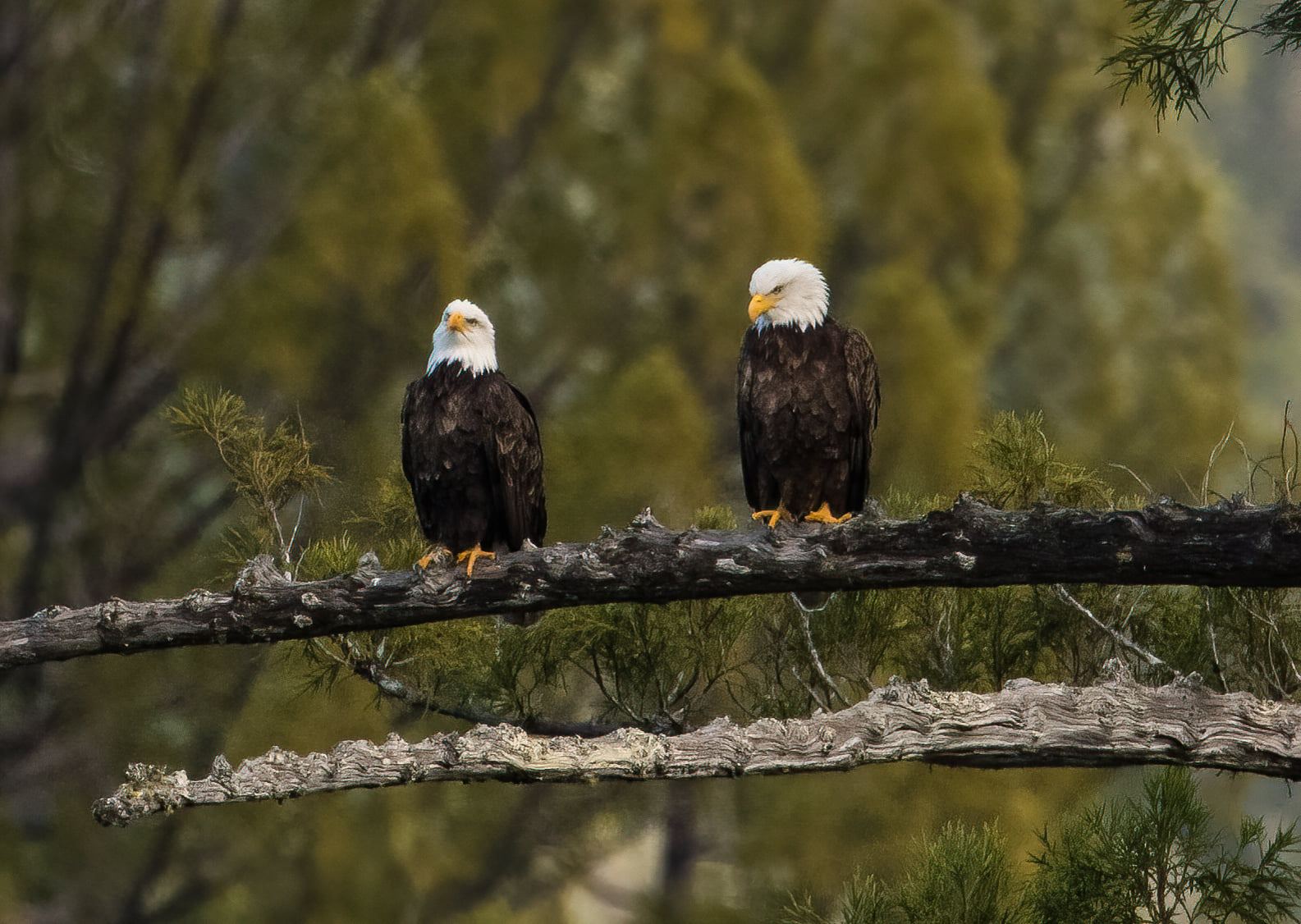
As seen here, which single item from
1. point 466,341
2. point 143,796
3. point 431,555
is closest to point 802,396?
point 466,341

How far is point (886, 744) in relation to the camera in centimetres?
244

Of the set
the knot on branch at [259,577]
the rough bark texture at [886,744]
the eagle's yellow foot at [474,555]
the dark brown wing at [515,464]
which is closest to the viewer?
the rough bark texture at [886,744]

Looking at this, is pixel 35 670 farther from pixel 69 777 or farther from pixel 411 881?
pixel 411 881

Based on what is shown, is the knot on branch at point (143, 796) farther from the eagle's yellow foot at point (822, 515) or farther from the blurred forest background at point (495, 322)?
the blurred forest background at point (495, 322)

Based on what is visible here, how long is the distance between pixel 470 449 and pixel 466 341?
0.27 metres

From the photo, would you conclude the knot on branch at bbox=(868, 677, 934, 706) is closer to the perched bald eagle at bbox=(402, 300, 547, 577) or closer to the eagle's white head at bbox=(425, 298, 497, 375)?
the perched bald eagle at bbox=(402, 300, 547, 577)

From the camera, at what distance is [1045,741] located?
2.40 meters

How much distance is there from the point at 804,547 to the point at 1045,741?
593 millimetres

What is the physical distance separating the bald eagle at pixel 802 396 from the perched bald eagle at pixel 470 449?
524 millimetres

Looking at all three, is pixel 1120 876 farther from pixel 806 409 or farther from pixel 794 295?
pixel 794 295

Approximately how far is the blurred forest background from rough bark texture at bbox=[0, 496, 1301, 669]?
258 cm

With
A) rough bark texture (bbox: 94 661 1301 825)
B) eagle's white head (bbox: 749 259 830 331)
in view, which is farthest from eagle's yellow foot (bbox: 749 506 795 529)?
rough bark texture (bbox: 94 661 1301 825)

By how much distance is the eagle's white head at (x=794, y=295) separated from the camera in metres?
3.03

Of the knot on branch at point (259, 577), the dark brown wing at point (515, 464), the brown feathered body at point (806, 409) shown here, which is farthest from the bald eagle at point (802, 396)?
the knot on branch at point (259, 577)
